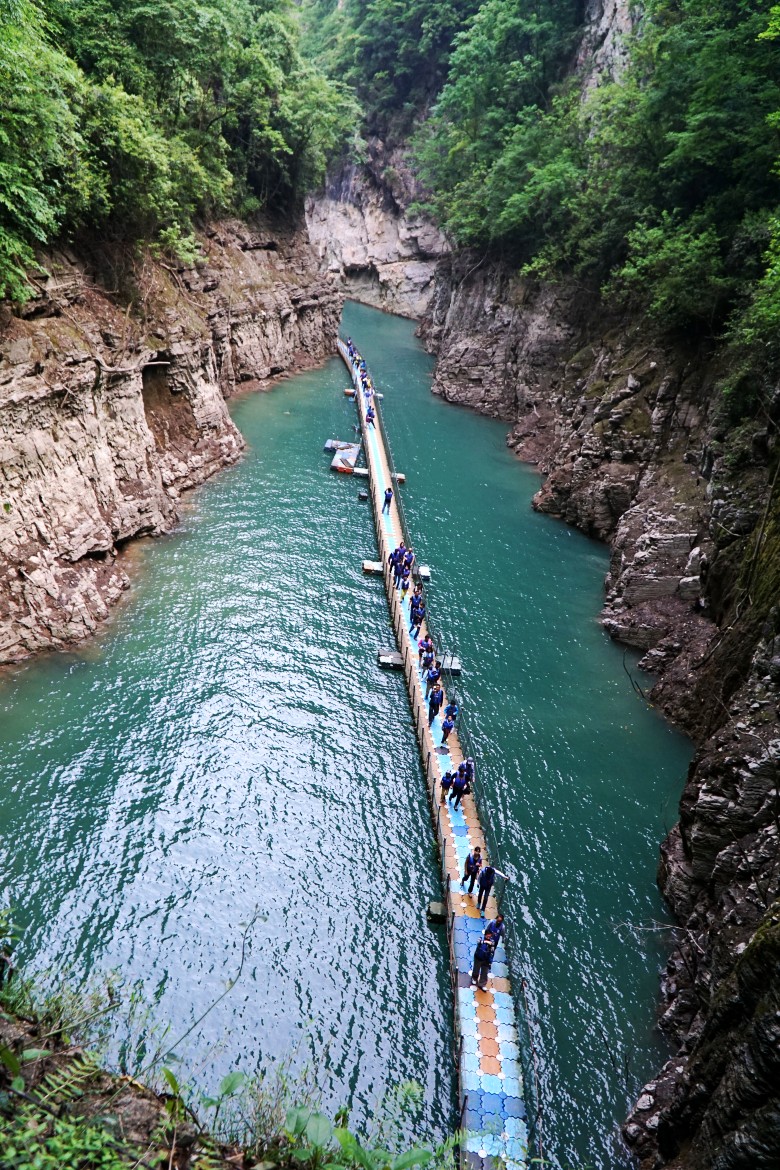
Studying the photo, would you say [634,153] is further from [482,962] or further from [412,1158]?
[412,1158]

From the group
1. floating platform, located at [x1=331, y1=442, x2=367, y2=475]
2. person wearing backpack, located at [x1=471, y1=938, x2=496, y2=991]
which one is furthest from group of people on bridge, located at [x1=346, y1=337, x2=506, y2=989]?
floating platform, located at [x1=331, y1=442, x2=367, y2=475]

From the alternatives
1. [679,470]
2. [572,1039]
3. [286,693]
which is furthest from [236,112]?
[572,1039]

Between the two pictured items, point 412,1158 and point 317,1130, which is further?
point 317,1130

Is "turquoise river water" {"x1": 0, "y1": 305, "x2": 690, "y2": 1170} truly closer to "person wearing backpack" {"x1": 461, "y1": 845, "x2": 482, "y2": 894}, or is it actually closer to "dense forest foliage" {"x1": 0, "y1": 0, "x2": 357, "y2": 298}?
"person wearing backpack" {"x1": 461, "y1": 845, "x2": 482, "y2": 894}

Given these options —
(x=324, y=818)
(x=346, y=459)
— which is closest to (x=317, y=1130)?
(x=324, y=818)

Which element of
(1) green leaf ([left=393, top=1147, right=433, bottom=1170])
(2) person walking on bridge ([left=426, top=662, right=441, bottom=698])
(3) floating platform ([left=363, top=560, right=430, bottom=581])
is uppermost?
(1) green leaf ([left=393, top=1147, right=433, bottom=1170])

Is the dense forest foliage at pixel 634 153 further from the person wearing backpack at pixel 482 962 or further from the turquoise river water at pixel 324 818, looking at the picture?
the person wearing backpack at pixel 482 962
